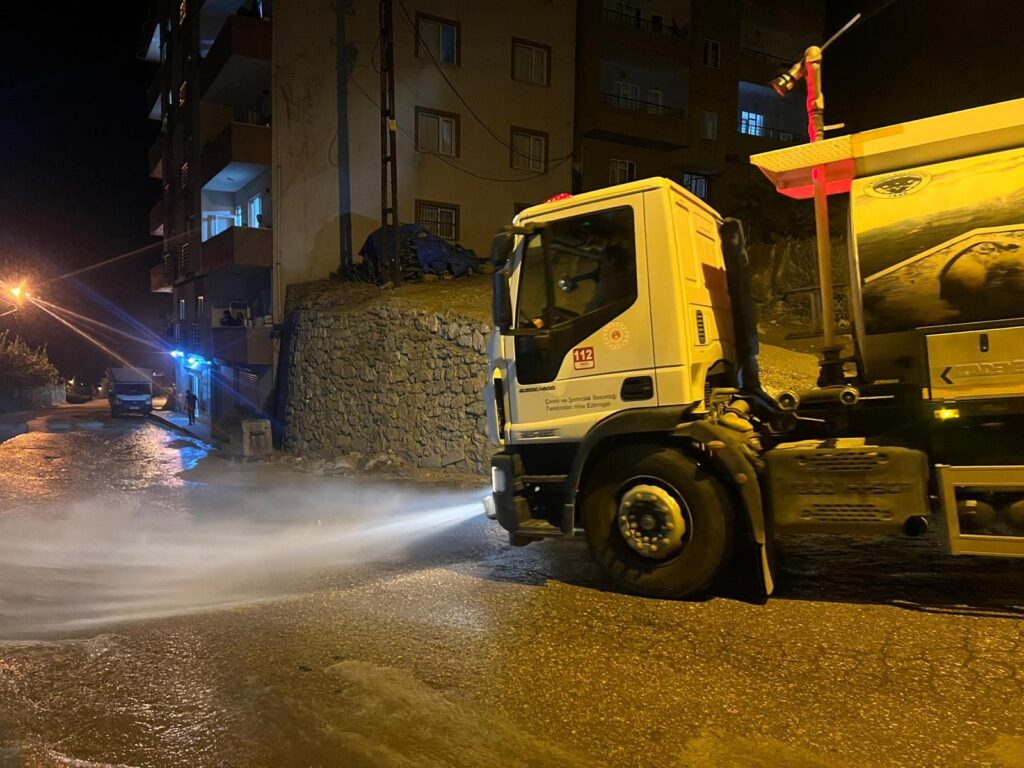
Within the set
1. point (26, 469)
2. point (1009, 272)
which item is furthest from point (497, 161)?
point (1009, 272)

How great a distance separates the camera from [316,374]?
16797mm

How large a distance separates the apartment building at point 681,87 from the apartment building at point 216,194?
11139 mm

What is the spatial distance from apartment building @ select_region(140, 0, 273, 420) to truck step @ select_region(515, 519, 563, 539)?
16.2m

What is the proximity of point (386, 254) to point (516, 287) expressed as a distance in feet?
43.4

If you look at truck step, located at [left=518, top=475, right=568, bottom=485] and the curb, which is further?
the curb

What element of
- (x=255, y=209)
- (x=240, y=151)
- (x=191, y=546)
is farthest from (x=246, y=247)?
(x=191, y=546)

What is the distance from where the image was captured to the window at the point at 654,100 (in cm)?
2689

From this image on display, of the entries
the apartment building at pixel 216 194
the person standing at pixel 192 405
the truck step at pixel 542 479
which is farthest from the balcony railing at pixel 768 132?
the truck step at pixel 542 479

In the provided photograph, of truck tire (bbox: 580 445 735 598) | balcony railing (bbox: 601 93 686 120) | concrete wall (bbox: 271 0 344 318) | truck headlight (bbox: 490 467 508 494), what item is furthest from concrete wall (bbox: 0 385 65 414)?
truck tire (bbox: 580 445 735 598)

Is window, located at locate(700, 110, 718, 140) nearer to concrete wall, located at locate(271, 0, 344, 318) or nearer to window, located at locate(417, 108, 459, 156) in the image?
window, located at locate(417, 108, 459, 156)

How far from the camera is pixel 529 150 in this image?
78.8 ft

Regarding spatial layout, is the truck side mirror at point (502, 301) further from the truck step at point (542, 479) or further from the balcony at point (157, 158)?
the balcony at point (157, 158)

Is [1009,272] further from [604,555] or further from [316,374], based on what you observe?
[316,374]

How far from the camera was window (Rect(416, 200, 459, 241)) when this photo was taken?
72.3 ft
